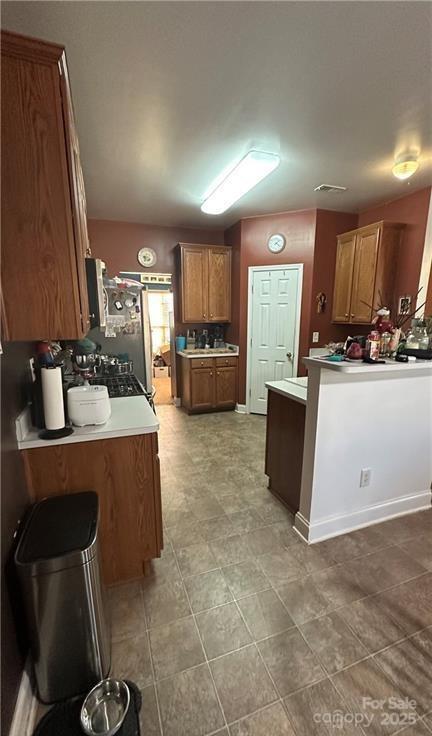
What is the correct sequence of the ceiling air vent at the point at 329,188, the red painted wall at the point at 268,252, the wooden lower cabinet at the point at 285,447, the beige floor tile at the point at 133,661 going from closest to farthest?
the beige floor tile at the point at 133,661
the wooden lower cabinet at the point at 285,447
the ceiling air vent at the point at 329,188
the red painted wall at the point at 268,252

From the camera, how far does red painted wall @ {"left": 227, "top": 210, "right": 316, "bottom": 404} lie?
3.79 m

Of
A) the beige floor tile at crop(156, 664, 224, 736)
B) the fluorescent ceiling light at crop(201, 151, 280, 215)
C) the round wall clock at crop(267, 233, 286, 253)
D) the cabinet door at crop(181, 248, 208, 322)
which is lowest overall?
the beige floor tile at crop(156, 664, 224, 736)

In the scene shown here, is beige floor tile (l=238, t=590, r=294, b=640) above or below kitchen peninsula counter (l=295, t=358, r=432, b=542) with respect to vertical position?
below

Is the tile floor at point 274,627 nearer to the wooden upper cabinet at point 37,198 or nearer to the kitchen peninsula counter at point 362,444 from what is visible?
the kitchen peninsula counter at point 362,444

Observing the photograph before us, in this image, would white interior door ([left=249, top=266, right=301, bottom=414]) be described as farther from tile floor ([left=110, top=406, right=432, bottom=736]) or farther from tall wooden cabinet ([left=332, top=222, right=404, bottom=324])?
tile floor ([left=110, top=406, right=432, bottom=736])

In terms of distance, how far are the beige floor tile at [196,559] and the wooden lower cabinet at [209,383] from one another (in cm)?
251

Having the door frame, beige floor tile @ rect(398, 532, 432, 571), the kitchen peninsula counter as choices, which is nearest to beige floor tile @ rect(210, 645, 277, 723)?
the kitchen peninsula counter

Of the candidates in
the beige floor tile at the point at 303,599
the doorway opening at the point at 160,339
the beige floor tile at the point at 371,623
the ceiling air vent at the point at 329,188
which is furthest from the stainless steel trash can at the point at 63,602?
the doorway opening at the point at 160,339

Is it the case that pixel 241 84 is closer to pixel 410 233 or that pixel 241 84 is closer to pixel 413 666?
pixel 410 233

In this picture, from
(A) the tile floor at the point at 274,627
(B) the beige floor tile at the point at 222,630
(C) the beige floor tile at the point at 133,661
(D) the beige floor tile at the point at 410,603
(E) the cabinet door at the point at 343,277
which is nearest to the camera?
(A) the tile floor at the point at 274,627

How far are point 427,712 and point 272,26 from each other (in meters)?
2.89

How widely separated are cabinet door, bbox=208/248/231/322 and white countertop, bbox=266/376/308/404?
233 cm

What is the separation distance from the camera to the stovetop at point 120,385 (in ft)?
7.09

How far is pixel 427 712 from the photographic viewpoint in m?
1.12
